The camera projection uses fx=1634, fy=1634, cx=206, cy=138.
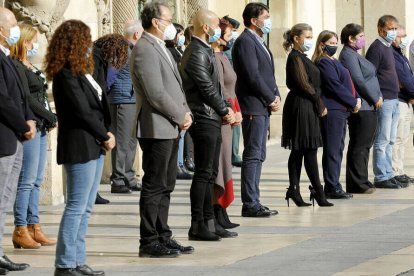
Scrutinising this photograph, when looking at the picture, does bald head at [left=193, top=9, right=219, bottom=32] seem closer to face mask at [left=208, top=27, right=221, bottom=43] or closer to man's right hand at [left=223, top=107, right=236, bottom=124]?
face mask at [left=208, top=27, right=221, bottom=43]

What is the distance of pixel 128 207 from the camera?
16000 mm

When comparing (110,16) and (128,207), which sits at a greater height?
(110,16)

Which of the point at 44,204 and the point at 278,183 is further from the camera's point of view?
the point at 278,183

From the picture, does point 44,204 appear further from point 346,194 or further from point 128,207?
point 346,194

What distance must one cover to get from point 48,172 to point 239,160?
5948 mm

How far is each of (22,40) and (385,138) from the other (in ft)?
22.5

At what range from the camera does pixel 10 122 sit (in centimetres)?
1093

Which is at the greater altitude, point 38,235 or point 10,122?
point 10,122

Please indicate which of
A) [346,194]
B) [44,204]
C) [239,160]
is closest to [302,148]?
[346,194]

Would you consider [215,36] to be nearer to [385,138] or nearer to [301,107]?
[301,107]

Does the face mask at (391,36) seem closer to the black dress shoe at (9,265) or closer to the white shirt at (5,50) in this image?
the white shirt at (5,50)

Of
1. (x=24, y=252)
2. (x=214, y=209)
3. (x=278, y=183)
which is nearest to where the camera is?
(x=24, y=252)

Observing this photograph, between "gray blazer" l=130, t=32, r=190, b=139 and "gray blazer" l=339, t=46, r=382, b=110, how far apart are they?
5.56m

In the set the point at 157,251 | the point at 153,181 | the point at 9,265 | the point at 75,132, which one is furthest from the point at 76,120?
the point at 157,251
